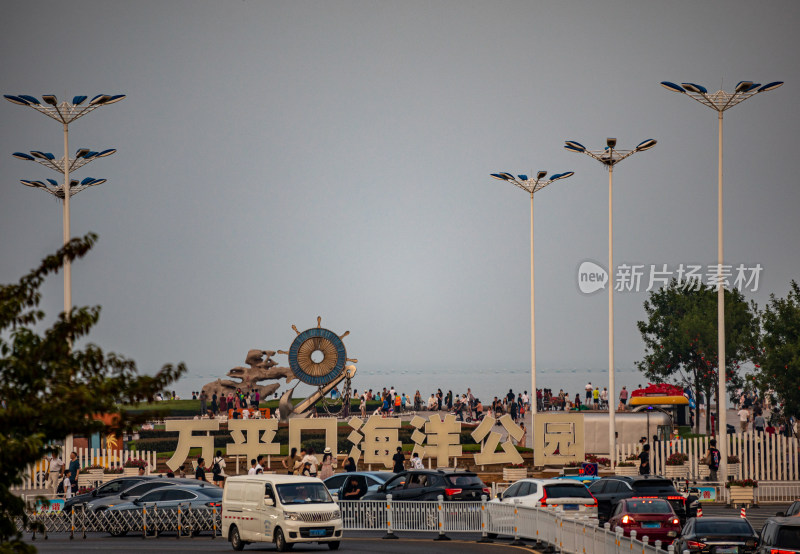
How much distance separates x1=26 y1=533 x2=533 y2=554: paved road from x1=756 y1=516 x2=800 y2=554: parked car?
7442mm

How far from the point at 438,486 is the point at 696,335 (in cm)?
4065

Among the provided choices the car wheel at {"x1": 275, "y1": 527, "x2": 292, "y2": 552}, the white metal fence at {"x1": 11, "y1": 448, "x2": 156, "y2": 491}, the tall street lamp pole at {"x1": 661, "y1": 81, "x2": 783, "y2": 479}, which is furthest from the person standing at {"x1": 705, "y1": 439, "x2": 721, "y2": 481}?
the white metal fence at {"x1": 11, "y1": 448, "x2": 156, "y2": 491}

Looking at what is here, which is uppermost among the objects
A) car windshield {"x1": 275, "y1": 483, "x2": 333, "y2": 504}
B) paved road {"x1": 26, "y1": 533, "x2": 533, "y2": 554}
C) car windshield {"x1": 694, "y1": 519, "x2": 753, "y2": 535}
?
car windshield {"x1": 275, "y1": 483, "x2": 333, "y2": 504}

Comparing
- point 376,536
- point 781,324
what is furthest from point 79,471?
point 781,324

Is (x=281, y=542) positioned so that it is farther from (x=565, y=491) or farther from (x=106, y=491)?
(x=106, y=491)

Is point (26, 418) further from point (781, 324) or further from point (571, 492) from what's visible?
point (781, 324)

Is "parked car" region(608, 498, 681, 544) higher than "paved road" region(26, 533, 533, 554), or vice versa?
"parked car" region(608, 498, 681, 544)

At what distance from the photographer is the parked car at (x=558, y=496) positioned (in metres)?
27.2

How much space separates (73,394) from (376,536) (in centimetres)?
1943

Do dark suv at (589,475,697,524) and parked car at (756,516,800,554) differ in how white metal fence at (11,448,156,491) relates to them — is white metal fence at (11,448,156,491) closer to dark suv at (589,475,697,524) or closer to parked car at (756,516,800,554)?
dark suv at (589,475,697,524)

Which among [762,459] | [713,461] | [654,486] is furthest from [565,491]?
[762,459]

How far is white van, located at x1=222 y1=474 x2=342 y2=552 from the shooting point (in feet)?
83.5

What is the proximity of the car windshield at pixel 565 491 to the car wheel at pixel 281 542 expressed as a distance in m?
6.36

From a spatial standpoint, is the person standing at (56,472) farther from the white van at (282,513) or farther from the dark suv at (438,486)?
the white van at (282,513)
